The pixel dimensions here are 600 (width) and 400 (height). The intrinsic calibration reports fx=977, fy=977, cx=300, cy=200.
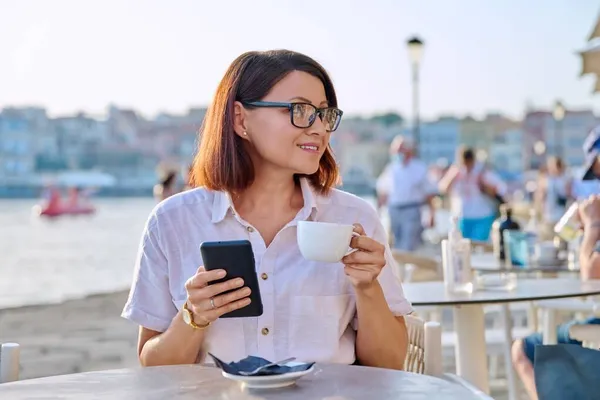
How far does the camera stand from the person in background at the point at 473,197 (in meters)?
9.22

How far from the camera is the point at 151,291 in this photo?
2057 millimetres

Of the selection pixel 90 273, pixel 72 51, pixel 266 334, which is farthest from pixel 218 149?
pixel 72 51

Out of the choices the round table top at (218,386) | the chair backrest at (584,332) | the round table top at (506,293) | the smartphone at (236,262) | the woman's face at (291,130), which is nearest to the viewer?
the round table top at (218,386)

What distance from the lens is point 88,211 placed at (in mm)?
55094

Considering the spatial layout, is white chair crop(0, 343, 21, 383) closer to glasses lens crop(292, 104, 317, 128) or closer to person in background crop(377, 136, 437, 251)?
glasses lens crop(292, 104, 317, 128)

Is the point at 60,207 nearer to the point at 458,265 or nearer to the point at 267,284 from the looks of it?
the point at 458,265

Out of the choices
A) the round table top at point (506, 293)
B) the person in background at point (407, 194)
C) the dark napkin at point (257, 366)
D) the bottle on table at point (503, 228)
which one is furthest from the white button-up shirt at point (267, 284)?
the person in background at point (407, 194)

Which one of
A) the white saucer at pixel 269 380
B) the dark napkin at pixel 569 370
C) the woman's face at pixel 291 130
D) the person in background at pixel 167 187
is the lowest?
the dark napkin at pixel 569 370

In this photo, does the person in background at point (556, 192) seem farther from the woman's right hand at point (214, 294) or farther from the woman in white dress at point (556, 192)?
the woman's right hand at point (214, 294)

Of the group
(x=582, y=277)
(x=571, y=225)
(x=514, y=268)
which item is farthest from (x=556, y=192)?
(x=582, y=277)

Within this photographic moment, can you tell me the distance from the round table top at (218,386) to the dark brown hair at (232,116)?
1.85 feet

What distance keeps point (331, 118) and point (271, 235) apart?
0.29 metres

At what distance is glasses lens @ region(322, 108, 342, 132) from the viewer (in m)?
2.04

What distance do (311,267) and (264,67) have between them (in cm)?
44
